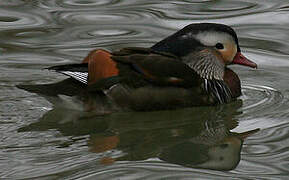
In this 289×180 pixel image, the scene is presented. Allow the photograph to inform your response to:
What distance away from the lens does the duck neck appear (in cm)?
801

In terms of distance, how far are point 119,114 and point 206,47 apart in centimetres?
103

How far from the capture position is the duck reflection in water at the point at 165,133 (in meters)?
6.49

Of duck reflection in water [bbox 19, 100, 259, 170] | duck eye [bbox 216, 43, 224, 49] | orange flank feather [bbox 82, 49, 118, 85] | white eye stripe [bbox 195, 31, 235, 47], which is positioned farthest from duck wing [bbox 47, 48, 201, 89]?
duck eye [bbox 216, 43, 224, 49]

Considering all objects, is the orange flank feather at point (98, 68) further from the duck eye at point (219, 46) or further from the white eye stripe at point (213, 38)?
the duck eye at point (219, 46)

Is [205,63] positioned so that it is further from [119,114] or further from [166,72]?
[119,114]

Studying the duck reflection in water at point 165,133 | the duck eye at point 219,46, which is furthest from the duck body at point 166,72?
the duck reflection in water at point 165,133

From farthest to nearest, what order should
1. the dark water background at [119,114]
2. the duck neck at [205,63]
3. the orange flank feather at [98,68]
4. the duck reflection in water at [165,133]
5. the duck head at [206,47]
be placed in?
the duck neck at [205,63]
the duck head at [206,47]
the orange flank feather at [98,68]
the duck reflection in water at [165,133]
the dark water background at [119,114]

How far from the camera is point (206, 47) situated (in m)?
8.06

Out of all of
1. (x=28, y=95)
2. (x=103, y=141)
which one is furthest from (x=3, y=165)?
(x=28, y=95)

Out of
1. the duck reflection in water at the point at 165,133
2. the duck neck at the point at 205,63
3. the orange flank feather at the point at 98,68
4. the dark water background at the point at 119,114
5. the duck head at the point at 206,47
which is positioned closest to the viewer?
the dark water background at the point at 119,114

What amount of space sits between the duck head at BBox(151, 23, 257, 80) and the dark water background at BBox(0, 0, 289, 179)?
13.7 inches

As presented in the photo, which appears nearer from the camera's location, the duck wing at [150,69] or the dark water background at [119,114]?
the dark water background at [119,114]

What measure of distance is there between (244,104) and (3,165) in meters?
2.51

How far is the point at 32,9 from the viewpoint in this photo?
1102 cm
